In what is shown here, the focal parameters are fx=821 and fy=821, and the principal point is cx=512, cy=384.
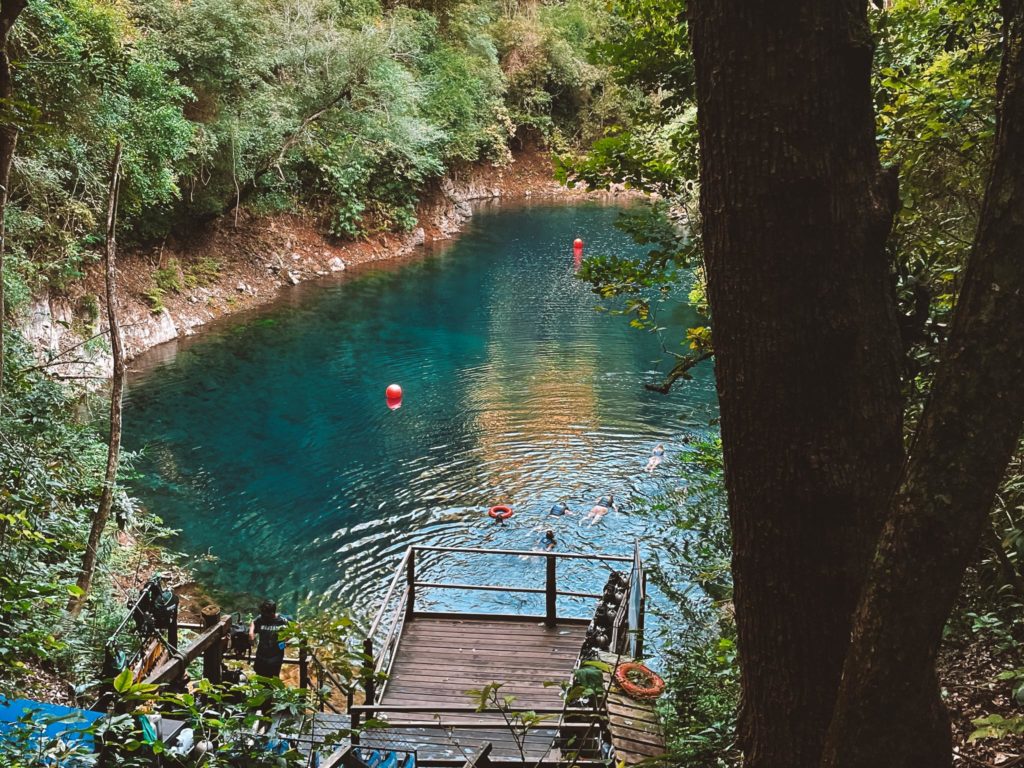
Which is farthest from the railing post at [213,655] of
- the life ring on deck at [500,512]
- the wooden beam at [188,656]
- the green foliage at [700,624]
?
the life ring on deck at [500,512]

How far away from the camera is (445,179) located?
36.0 meters

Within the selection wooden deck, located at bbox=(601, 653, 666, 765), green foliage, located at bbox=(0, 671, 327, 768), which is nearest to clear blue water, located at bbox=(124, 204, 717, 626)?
wooden deck, located at bbox=(601, 653, 666, 765)

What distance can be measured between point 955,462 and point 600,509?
12637 mm

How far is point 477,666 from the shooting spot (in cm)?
813

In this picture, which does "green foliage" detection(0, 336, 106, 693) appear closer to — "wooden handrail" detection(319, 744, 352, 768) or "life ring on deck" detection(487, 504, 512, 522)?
"wooden handrail" detection(319, 744, 352, 768)

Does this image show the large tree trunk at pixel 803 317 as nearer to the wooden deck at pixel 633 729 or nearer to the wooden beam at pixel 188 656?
the wooden deck at pixel 633 729

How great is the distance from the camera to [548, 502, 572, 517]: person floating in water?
46.5 feet

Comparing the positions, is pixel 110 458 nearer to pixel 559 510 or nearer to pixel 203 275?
pixel 559 510

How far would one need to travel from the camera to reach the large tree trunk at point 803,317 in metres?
2.04

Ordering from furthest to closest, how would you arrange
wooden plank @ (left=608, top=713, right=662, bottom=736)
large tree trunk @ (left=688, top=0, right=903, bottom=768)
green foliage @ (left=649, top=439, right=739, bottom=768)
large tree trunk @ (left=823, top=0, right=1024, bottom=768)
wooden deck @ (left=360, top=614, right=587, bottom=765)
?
wooden deck @ (left=360, top=614, right=587, bottom=765)
wooden plank @ (left=608, top=713, right=662, bottom=736)
green foliage @ (left=649, top=439, right=739, bottom=768)
large tree trunk @ (left=688, top=0, right=903, bottom=768)
large tree trunk @ (left=823, top=0, right=1024, bottom=768)

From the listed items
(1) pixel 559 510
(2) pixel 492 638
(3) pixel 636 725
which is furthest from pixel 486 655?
(1) pixel 559 510

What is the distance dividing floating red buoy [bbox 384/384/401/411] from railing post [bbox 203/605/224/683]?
11646 mm

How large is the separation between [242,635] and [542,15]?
1748 inches

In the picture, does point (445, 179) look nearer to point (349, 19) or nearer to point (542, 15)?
point (349, 19)
